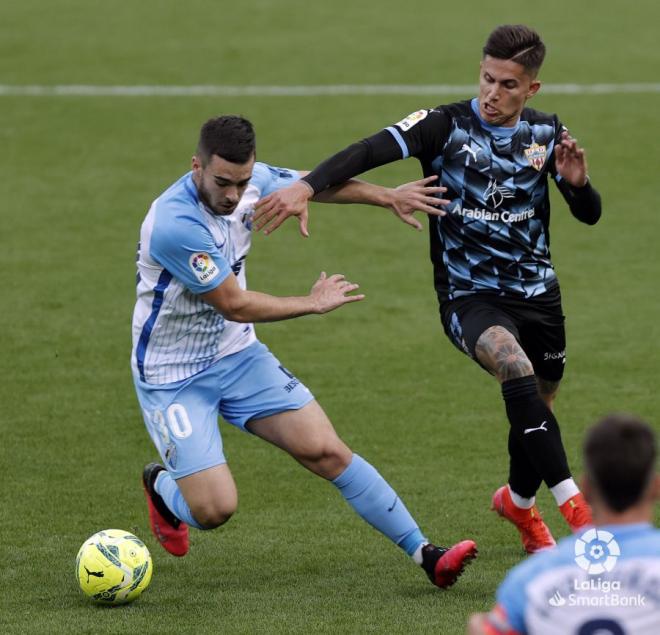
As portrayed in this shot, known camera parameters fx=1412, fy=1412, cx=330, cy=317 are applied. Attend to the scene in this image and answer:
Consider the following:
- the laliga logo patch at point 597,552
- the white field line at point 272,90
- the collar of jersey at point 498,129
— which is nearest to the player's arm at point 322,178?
the collar of jersey at point 498,129

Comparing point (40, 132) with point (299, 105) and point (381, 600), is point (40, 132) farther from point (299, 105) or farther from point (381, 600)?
point (381, 600)

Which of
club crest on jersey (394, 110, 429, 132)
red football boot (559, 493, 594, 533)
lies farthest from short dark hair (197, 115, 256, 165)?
red football boot (559, 493, 594, 533)

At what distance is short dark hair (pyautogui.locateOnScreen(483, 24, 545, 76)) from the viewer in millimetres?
6938

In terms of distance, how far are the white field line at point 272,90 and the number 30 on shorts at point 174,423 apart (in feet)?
43.0

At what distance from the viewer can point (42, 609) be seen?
6383mm

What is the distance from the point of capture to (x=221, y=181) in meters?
6.32

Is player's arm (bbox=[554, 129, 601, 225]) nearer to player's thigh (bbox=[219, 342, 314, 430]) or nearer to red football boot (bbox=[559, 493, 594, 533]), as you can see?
red football boot (bbox=[559, 493, 594, 533])

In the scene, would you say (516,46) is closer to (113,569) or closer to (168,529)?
(168,529)

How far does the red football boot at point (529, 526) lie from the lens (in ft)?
23.7

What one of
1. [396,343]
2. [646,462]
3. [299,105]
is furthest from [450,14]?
[646,462]

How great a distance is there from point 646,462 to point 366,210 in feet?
39.8

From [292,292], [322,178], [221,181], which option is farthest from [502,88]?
[292,292]

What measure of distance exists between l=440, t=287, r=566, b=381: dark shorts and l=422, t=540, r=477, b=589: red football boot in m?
0.94

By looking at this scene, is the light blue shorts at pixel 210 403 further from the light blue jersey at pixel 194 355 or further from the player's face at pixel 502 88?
the player's face at pixel 502 88
